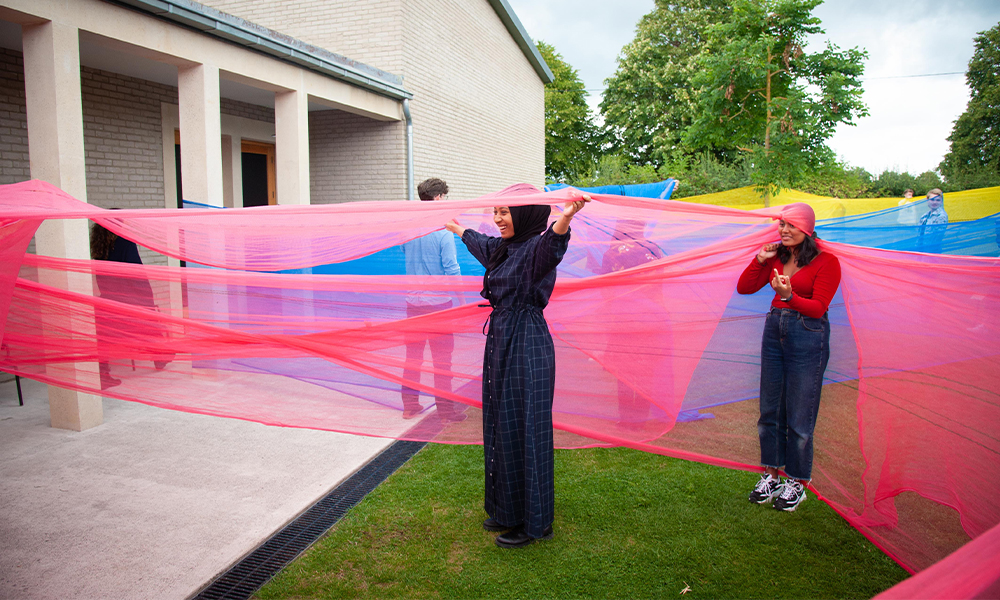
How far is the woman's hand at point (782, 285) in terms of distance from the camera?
9.61ft

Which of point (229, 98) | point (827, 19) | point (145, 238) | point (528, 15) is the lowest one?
point (145, 238)

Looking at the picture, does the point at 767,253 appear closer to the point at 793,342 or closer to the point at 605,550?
the point at 793,342

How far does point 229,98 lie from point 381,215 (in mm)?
6625

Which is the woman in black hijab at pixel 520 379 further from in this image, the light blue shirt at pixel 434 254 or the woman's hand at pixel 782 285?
the woman's hand at pixel 782 285

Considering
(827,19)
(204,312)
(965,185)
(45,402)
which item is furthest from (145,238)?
(965,185)

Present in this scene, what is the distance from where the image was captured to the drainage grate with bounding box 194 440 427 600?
265 centimetres

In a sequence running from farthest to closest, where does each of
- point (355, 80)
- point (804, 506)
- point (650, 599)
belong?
point (355, 80), point (804, 506), point (650, 599)

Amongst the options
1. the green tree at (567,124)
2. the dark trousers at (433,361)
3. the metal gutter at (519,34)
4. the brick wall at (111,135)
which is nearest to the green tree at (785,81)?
the metal gutter at (519,34)

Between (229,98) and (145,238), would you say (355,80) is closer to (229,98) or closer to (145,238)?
(229,98)

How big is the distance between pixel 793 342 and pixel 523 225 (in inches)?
59.6

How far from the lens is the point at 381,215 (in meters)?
2.92

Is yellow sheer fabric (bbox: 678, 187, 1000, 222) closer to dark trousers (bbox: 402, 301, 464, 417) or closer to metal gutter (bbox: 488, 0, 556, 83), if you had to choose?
dark trousers (bbox: 402, 301, 464, 417)

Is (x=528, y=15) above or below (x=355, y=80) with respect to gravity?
above

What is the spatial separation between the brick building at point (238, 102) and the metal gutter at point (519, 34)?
34 centimetres
